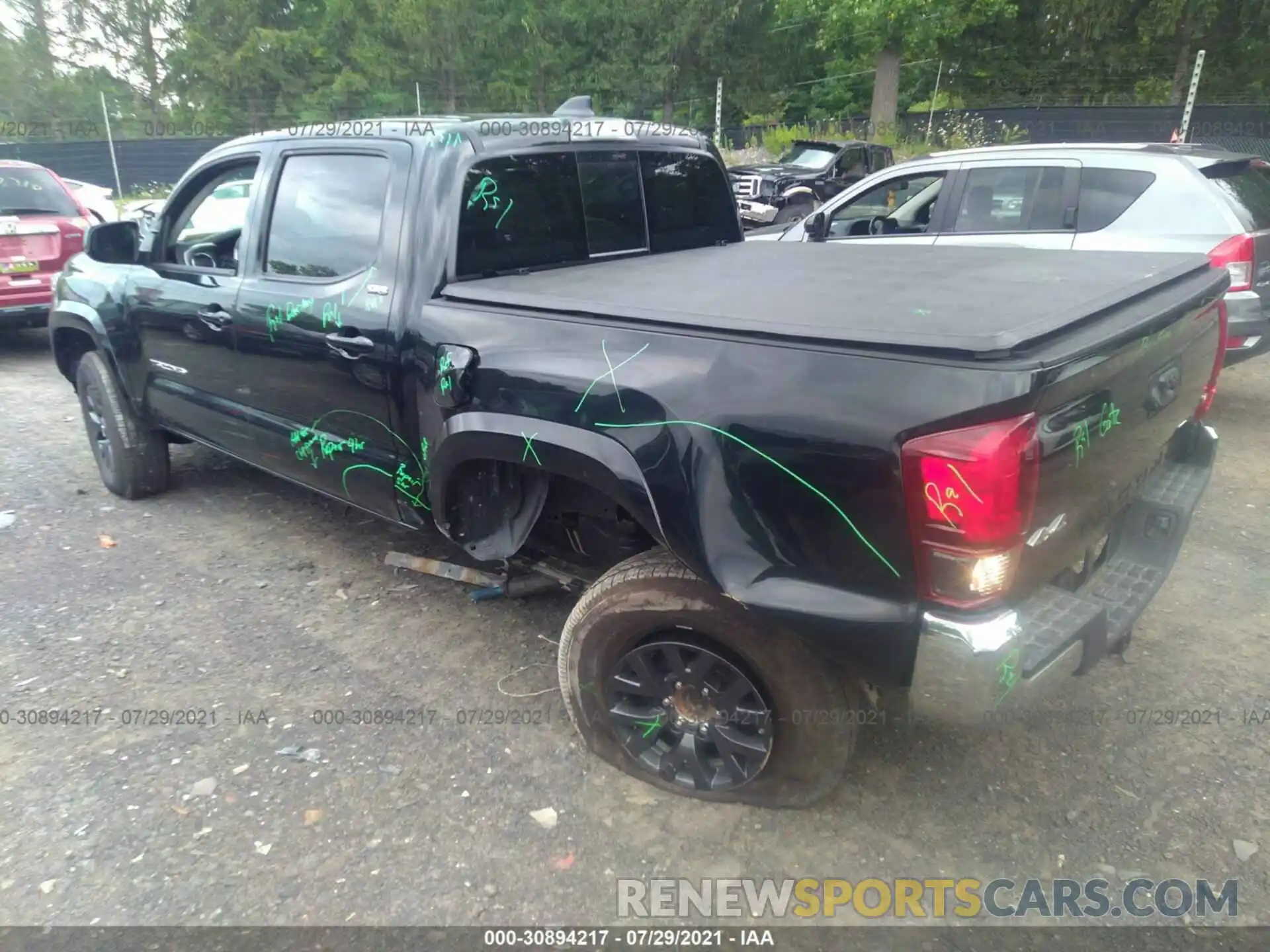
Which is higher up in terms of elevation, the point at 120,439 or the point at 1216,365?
the point at 1216,365

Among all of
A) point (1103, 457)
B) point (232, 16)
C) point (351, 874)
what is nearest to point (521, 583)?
point (351, 874)

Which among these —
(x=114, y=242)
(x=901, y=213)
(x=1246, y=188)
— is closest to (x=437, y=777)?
(x=114, y=242)

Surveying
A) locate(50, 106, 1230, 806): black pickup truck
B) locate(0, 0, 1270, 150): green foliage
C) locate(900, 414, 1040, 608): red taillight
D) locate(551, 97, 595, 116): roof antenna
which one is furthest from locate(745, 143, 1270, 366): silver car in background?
locate(0, 0, 1270, 150): green foliage

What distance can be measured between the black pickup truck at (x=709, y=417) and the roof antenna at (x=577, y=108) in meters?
0.17

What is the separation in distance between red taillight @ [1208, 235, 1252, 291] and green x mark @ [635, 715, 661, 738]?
15.0ft

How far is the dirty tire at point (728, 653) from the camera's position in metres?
2.30

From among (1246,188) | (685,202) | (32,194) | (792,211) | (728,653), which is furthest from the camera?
(792,211)

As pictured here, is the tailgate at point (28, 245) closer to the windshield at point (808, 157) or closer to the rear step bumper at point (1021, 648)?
the rear step bumper at point (1021, 648)

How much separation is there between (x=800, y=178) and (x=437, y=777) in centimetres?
1349

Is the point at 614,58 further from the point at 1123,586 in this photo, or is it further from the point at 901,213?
the point at 1123,586

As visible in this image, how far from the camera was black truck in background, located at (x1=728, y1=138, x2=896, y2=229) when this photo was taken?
14016mm

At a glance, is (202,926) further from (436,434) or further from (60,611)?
(60,611)

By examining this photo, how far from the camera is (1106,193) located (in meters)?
5.65

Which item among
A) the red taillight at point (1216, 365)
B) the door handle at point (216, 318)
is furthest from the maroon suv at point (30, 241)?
the red taillight at point (1216, 365)
